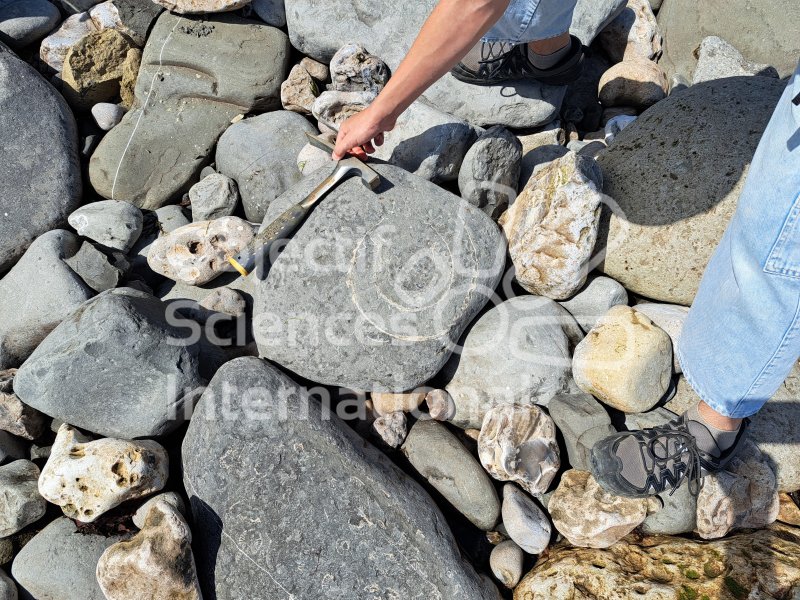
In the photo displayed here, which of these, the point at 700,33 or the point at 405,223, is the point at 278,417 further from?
the point at 700,33

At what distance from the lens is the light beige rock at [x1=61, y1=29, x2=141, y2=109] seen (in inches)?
142

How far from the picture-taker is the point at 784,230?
1553 millimetres

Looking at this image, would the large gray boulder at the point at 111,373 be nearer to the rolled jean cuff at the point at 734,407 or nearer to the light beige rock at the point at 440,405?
the light beige rock at the point at 440,405

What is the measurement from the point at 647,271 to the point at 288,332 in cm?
170

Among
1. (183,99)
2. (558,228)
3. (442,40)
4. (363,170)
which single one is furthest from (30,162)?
(558,228)

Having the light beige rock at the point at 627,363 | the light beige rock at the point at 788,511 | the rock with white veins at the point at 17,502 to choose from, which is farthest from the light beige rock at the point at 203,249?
the light beige rock at the point at 788,511

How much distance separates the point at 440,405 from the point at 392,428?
25 centimetres

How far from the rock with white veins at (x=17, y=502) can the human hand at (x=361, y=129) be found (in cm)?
191

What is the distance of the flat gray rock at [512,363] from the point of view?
112 inches

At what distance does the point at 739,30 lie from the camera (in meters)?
3.70

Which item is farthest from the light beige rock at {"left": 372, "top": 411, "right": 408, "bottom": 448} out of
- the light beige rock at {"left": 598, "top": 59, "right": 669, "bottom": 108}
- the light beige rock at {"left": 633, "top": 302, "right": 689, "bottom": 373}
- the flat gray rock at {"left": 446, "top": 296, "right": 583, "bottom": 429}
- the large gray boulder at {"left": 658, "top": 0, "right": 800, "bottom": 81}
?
the large gray boulder at {"left": 658, "top": 0, "right": 800, "bottom": 81}

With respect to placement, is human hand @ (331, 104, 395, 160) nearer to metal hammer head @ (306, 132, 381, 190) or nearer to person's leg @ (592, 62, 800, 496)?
metal hammer head @ (306, 132, 381, 190)

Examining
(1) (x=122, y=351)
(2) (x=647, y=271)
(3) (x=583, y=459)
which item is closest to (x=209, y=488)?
(1) (x=122, y=351)

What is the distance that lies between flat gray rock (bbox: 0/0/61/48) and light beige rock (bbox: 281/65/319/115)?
1.56 m
